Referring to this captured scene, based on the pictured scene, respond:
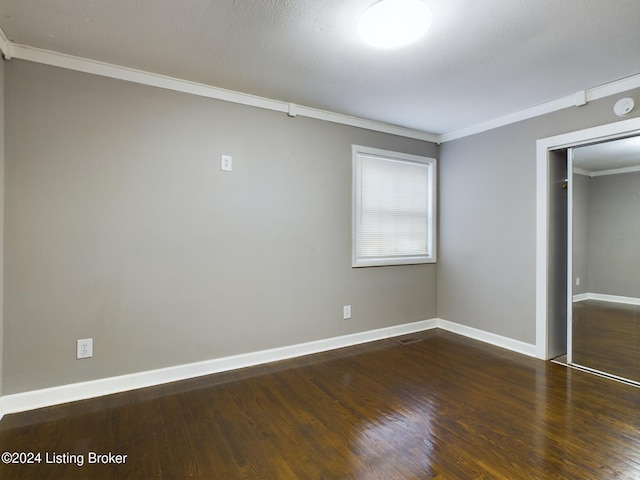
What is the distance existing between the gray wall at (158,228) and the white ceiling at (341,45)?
0.36 m

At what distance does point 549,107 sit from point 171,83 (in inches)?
130

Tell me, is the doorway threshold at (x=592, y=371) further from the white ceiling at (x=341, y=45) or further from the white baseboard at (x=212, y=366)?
the white ceiling at (x=341, y=45)

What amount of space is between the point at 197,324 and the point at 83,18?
84.3 inches

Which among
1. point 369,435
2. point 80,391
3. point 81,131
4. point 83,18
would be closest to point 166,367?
point 80,391

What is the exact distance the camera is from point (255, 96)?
2865mm

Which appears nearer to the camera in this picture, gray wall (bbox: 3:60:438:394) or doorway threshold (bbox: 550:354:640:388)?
gray wall (bbox: 3:60:438:394)

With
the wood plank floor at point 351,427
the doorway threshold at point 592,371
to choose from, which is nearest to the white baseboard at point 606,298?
the doorway threshold at point 592,371

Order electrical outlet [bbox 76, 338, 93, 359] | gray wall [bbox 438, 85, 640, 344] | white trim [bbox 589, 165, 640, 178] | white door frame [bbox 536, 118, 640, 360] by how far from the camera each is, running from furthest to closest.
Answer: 1. gray wall [bbox 438, 85, 640, 344]
2. white door frame [bbox 536, 118, 640, 360]
3. white trim [bbox 589, 165, 640, 178]
4. electrical outlet [bbox 76, 338, 93, 359]

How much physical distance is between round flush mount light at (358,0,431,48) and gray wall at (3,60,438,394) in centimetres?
135

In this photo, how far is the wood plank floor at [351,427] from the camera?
161 centimetres

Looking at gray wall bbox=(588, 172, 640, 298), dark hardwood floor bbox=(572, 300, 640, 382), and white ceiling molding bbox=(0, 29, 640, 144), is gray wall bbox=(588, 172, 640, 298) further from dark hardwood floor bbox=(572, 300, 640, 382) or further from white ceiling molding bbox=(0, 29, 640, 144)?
white ceiling molding bbox=(0, 29, 640, 144)

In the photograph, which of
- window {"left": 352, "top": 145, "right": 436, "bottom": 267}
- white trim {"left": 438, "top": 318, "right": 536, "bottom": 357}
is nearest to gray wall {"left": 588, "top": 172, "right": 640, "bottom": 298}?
white trim {"left": 438, "top": 318, "right": 536, "bottom": 357}

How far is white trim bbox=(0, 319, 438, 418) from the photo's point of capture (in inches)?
84.0

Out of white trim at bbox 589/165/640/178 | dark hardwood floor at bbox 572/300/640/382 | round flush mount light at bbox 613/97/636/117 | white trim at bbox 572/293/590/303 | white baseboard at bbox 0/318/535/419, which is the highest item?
round flush mount light at bbox 613/97/636/117
